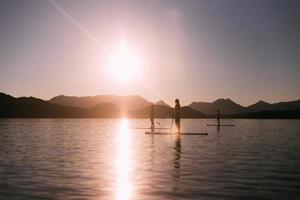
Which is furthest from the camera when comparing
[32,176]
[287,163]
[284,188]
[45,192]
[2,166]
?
[287,163]

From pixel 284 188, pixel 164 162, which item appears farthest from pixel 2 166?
pixel 284 188

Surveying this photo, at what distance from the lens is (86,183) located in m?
14.9

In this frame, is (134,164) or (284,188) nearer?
(284,188)

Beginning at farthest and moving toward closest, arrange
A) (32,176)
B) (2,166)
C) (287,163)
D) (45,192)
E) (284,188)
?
(287,163), (2,166), (32,176), (284,188), (45,192)

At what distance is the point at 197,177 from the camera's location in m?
16.6

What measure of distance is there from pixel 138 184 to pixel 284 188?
4.99m

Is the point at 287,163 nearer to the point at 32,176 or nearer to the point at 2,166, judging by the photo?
the point at 32,176

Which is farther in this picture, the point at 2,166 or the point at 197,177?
the point at 2,166

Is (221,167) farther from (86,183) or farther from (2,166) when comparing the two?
(2,166)

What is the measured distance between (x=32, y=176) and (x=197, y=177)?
6.51 metres

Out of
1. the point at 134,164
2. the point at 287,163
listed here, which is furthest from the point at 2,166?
the point at 287,163

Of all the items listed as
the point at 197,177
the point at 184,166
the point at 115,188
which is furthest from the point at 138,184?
the point at 184,166

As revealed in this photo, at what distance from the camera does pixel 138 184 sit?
1477 cm

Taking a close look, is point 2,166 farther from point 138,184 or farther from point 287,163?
point 287,163
